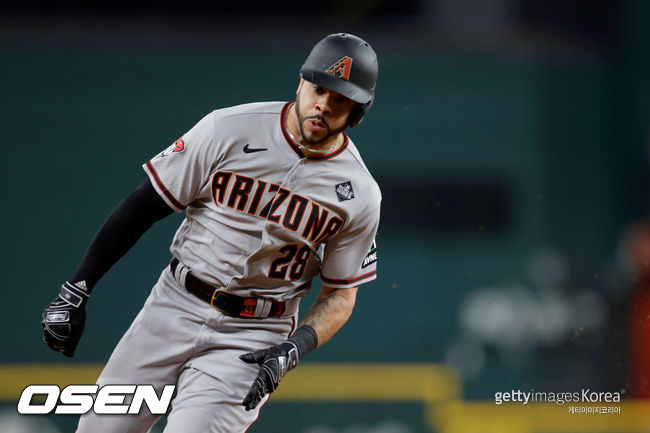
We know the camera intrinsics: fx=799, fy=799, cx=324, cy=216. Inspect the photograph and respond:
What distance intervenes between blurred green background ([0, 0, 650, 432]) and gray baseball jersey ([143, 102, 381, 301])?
9.54ft

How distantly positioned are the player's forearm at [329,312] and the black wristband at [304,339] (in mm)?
24

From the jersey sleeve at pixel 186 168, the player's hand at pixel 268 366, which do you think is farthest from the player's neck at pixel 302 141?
the player's hand at pixel 268 366

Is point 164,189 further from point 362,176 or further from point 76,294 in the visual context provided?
point 362,176

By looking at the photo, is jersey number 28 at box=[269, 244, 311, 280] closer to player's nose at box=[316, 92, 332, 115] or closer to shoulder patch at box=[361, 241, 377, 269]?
shoulder patch at box=[361, 241, 377, 269]

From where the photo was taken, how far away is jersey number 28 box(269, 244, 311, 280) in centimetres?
234

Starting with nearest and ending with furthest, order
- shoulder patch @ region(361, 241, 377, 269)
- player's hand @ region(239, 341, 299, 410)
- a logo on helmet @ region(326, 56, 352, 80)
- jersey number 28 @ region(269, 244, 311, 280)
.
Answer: player's hand @ region(239, 341, 299, 410), a logo on helmet @ region(326, 56, 352, 80), jersey number 28 @ region(269, 244, 311, 280), shoulder patch @ region(361, 241, 377, 269)

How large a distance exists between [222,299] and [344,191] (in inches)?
18.6

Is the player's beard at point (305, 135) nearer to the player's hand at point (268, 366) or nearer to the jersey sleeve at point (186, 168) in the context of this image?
the jersey sleeve at point (186, 168)

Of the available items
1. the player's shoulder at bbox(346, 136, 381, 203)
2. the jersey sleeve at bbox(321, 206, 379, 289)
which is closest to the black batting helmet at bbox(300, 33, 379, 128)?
the player's shoulder at bbox(346, 136, 381, 203)

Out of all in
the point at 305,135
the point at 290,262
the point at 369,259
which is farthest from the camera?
the point at 369,259

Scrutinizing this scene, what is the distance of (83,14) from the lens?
6.01 meters

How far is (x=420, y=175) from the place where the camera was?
580 centimetres

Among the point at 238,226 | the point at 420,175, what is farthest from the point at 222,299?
the point at 420,175

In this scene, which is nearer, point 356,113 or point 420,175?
point 356,113
